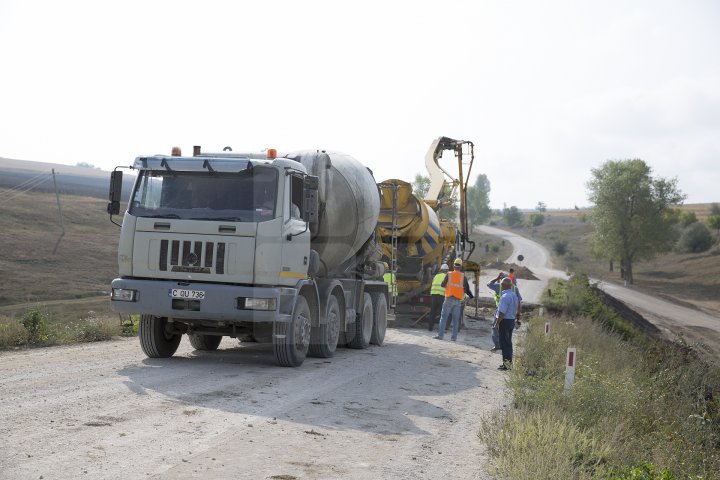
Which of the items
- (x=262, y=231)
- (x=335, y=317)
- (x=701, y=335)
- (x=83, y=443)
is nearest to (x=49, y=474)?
(x=83, y=443)

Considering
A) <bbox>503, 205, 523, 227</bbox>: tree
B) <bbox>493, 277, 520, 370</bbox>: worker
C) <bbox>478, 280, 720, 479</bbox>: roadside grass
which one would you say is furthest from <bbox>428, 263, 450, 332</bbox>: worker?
<bbox>503, 205, 523, 227</bbox>: tree

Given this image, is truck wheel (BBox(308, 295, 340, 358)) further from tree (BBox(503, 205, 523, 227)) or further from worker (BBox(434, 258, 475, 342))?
tree (BBox(503, 205, 523, 227))

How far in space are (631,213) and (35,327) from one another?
205ft

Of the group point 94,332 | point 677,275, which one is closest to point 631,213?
point 677,275

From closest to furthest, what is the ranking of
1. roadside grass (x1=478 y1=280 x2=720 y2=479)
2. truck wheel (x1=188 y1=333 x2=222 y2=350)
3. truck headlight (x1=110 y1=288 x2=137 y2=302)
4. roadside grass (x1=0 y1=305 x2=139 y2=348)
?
roadside grass (x1=478 y1=280 x2=720 y2=479)
truck headlight (x1=110 y1=288 x2=137 y2=302)
roadside grass (x1=0 y1=305 x2=139 y2=348)
truck wheel (x1=188 y1=333 x2=222 y2=350)

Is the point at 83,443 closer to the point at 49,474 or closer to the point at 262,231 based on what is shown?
the point at 49,474

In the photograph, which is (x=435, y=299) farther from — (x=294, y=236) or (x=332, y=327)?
(x=294, y=236)

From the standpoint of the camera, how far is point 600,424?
819 cm

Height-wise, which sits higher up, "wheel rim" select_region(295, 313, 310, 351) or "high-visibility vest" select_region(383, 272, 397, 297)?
"high-visibility vest" select_region(383, 272, 397, 297)

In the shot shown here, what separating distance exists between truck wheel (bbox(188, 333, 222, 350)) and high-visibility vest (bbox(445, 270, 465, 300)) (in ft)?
19.1

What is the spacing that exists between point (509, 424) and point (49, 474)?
425 cm

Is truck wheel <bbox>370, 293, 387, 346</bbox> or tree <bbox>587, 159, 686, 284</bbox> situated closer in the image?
truck wheel <bbox>370, 293, 387, 346</bbox>

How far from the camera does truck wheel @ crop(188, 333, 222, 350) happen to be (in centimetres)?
1403

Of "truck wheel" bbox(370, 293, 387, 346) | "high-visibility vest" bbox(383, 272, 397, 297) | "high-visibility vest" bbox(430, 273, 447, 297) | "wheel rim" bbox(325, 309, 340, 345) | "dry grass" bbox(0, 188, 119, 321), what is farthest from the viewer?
"dry grass" bbox(0, 188, 119, 321)
